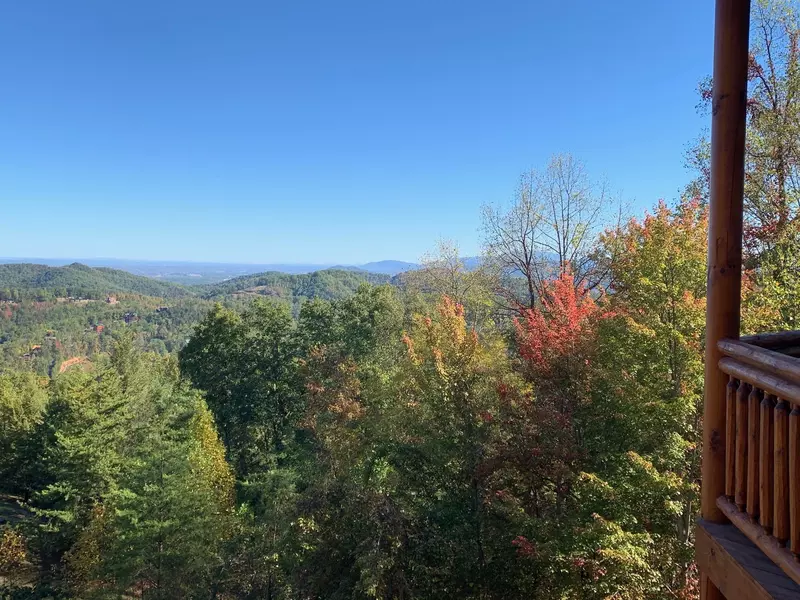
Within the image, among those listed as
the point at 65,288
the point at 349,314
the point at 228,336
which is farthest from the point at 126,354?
the point at 65,288

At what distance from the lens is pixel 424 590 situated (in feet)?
26.1

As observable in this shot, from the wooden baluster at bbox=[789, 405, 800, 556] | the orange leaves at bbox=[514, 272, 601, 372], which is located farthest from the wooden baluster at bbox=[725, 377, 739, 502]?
the orange leaves at bbox=[514, 272, 601, 372]

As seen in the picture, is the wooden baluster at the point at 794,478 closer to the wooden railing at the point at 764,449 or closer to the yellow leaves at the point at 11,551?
the wooden railing at the point at 764,449

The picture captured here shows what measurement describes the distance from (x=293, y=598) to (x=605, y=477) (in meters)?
5.92

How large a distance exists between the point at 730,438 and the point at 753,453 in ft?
0.70

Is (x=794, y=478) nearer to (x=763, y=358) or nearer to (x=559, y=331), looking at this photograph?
(x=763, y=358)

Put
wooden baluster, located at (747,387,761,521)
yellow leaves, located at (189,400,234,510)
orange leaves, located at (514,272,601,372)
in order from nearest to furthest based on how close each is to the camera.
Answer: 1. wooden baluster, located at (747,387,761,521)
2. orange leaves, located at (514,272,601,372)
3. yellow leaves, located at (189,400,234,510)

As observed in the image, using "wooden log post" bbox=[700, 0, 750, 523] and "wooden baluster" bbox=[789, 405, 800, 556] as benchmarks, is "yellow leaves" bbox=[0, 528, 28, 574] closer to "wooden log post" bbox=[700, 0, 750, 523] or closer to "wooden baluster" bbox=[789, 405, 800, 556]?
"wooden log post" bbox=[700, 0, 750, 523]

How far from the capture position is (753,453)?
177cm

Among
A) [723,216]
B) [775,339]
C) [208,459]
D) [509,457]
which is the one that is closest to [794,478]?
[775,339]

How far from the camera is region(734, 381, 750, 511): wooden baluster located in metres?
1.86

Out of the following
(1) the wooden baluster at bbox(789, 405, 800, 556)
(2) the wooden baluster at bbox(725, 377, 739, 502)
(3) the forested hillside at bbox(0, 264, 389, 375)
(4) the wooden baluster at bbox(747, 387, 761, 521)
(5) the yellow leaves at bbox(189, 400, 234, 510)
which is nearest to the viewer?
(1) the wooden baluster at bbox(789, 405, 800, 556)

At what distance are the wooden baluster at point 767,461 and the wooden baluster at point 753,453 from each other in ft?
0.29

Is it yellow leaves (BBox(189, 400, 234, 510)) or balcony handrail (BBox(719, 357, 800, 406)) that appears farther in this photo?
yellow leaves (BBox(189, 400, 234, 510))
